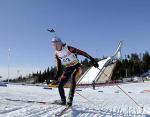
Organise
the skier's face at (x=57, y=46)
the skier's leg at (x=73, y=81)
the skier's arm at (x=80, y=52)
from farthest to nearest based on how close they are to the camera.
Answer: the skier's arm at (x=80, y=52), the skier's face at (x=57, y=46), the skier's leg at (x=73, y=81)

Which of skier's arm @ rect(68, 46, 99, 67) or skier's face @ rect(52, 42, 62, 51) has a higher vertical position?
skier's face @ rect(52, 42, 62, 51)

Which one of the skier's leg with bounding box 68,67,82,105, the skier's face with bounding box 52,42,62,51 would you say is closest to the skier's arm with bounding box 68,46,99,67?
the skier's face with bounding box 52,42,62,51

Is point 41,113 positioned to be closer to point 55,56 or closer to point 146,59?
point 55,56

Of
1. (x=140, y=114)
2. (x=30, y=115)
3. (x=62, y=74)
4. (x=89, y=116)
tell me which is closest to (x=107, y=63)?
(x=62, y=74)

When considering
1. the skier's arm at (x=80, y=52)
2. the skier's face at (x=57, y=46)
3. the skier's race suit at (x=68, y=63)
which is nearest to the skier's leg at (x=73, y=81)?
the skier's race suit at (x=68, y=63)

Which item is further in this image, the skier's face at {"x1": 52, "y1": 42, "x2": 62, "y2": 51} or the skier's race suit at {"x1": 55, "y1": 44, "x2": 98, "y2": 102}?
the skier's race suit at {"x1": 55, "y1": 44, "x2": 98, "y2": 102}

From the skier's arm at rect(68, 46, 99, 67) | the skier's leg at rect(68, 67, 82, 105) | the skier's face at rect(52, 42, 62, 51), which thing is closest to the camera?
the skier's leg at rect(68, 67, 82, 105)

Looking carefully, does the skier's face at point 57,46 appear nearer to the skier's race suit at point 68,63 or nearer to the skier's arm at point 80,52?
the skier's race suit at point 68,63

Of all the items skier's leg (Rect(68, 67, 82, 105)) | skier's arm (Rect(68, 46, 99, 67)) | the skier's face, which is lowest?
skier's leg (Rect(68, 67, 82, 105))

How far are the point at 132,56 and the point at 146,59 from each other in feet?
88.4

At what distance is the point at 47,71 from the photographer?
153125mm

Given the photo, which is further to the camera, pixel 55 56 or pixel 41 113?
pixel 55 56

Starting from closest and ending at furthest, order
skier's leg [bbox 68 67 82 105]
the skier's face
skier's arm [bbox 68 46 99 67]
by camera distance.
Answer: skier's leg [bbox 68 67 82 105] < the skier's face < skier's arm [bbox 68 46 99 67]

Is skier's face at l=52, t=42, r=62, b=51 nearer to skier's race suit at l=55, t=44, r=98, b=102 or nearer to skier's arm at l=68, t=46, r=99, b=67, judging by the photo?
skier's race suit at l=55, t=44, r=98, b=102
